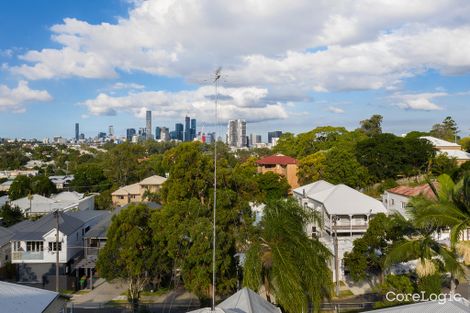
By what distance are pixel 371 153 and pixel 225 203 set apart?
32187 mm

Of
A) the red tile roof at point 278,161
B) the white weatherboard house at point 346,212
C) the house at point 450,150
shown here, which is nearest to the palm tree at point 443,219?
the white weatherboard house at point 346,212

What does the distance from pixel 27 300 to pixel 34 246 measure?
49.5 feet

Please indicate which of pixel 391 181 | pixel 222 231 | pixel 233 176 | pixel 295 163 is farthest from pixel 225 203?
pixel 295 163

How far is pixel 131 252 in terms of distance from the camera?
1950 centimetres

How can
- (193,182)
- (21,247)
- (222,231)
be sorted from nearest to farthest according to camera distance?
1. (222,231)
2. (193,182)
3. (21,247)

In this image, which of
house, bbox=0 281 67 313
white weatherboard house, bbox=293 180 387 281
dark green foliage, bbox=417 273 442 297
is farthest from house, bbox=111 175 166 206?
dark green foliage, bbox=417 273 442 297

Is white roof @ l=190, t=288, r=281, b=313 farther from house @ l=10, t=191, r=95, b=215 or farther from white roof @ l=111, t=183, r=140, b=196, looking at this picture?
white roof @ l=111, t=183, r=140, b=196

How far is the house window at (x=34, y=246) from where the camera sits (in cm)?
2455

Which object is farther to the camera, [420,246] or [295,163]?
[295,163]

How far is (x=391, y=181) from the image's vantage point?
44812mm


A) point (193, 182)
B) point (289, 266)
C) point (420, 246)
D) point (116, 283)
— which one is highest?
point (193, 182)

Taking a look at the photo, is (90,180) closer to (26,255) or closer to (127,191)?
(127,191)

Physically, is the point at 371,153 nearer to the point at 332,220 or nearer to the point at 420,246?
the point at 332,220

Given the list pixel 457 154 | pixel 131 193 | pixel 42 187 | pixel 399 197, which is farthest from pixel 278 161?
pixel 42 187
